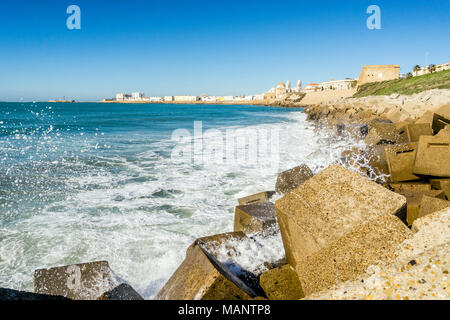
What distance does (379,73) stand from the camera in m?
60.7

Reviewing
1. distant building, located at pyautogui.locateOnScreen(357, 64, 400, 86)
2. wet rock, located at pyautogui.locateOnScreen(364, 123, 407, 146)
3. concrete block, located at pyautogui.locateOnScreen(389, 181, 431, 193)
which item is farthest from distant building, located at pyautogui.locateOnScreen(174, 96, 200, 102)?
concrete block, located at pyautogui.locateOnScreen(389, 181, 431, 193)

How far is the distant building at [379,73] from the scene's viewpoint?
59.8 metres

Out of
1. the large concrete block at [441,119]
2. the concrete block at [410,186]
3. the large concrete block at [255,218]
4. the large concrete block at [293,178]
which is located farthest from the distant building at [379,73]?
the large concrete block at [255,218]

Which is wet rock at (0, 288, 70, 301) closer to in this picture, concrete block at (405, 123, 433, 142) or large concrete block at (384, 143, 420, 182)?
large concrete block at (384, 143, 420, 182)

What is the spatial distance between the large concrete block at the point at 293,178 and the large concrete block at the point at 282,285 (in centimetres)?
245

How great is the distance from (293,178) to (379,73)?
69.0m

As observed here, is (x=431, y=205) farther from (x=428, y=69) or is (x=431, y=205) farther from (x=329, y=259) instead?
(x=428, y=69)

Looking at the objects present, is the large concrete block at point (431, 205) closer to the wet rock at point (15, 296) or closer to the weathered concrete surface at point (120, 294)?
the weathered concrete surface at point (120, 294)

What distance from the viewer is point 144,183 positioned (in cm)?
724

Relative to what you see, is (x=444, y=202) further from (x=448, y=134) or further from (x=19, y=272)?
(x=19, y=272)

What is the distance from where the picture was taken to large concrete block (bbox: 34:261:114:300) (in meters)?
2.33

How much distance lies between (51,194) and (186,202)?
129 inches

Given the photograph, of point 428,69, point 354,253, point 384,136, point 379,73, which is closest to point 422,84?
point 384,136
